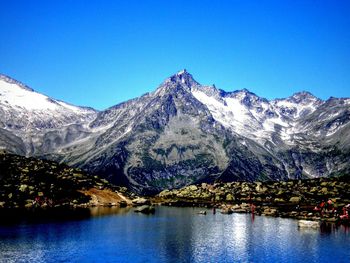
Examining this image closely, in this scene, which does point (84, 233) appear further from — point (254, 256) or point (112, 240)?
point (254, 256)

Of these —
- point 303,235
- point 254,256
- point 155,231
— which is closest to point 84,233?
point 155,231

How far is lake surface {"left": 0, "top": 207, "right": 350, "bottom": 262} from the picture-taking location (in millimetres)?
132875

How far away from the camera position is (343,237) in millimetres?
170125

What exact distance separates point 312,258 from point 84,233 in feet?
290

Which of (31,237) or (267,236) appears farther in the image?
(267,236)

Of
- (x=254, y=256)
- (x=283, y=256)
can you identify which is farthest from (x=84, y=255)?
(x=283, y=256)

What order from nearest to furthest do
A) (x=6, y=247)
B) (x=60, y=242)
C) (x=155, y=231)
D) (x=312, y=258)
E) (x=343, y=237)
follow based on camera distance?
(x=312, y=258)
(x=6, y=247)
(x=60, y=242)
(x=343, y=237)
(x=155, y=231)

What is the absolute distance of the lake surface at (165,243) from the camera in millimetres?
132875

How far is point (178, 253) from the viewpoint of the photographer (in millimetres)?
141125

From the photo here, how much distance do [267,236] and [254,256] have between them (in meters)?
40.3

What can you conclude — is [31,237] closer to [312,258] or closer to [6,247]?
[6,247]

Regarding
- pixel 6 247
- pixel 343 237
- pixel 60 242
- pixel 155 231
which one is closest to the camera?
pixel 6 247

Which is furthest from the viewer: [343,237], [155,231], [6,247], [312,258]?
[155,231]

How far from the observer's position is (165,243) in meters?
158
